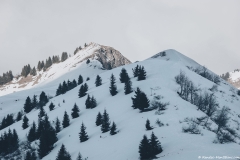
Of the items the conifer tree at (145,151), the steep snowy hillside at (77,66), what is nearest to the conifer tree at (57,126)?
the conifer tree at (145,151)

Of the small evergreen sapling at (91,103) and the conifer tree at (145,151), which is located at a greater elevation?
the small evergreen sapling at (91,103)

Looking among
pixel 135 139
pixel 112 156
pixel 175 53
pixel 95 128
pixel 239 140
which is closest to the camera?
pixel 112 156

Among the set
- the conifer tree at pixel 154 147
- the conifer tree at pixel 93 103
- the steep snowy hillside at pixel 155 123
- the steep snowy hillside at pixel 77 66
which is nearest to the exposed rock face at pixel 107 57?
the steep snowy hillside at pixel 77 66

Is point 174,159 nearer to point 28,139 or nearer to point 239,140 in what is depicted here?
point 239,140

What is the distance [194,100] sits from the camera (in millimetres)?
66375

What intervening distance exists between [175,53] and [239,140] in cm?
7366

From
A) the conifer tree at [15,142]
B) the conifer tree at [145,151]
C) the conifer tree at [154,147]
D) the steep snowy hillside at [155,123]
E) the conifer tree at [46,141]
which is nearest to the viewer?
the conifer tree at [145,151]

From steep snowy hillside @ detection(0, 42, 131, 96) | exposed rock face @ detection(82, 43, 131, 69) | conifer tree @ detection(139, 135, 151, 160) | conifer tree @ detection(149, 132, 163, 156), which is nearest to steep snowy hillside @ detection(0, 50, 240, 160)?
conifer tree @ detection(149, 132, 163, 156)

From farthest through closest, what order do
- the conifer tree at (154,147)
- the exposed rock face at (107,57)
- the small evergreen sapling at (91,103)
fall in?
the exposed rock face at (107,57) < the small evergreen sapling at (91,103) < the conifer tree at (154,147)

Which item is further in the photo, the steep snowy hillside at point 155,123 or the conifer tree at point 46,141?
the conifer tree at point 46,141

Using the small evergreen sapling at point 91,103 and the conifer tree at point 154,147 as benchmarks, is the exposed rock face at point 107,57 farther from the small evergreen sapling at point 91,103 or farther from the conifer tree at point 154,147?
the conifer tree at point 154,147

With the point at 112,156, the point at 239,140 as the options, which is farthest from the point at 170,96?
the point at 112,156

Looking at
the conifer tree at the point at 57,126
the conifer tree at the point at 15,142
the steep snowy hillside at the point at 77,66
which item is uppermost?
the steep snowy hillside at the point at 77,66

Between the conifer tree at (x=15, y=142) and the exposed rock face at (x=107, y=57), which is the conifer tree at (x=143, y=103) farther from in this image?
the exposed rock face at (x=107, y=57)
